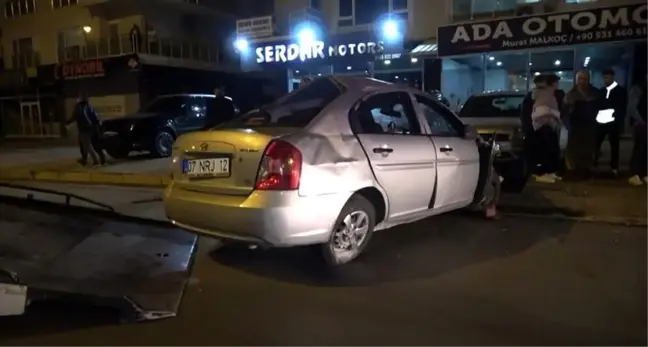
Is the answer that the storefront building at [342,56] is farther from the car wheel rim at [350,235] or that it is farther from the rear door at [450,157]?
the car wheel rim at [350,235]

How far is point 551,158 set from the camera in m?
8.95

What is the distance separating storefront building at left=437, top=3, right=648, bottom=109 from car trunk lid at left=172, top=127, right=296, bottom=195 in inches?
520

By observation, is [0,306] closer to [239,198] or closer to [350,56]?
[239,198]

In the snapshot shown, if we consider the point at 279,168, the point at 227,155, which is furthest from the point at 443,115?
the point at 227,155

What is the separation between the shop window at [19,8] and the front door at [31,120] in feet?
16.8

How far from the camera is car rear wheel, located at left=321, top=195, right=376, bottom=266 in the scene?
4762 millimetres

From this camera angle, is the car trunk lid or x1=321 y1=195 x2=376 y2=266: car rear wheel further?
x1=321 y1=195 x2=376 y2=266: car rear wheel

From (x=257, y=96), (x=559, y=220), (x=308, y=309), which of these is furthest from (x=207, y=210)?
(x=257, y=96)

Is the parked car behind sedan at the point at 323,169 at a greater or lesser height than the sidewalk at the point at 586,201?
greater

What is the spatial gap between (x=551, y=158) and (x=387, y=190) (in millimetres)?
5039

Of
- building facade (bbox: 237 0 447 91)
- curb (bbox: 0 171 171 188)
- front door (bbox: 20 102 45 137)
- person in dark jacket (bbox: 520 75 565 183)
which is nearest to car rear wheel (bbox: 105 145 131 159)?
curb (bbox: 0 171 171 188)

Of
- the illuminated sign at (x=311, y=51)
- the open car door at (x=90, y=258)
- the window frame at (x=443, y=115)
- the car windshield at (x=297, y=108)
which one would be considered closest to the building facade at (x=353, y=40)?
the illuminated sign at (x=311, y=51)

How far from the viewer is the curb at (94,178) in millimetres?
10078

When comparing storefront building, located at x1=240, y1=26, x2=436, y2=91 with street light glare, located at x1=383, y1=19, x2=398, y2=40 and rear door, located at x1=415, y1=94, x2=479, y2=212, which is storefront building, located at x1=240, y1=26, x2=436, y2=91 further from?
rear door, located at x1=415, y1=94, x2=479, y2=212
